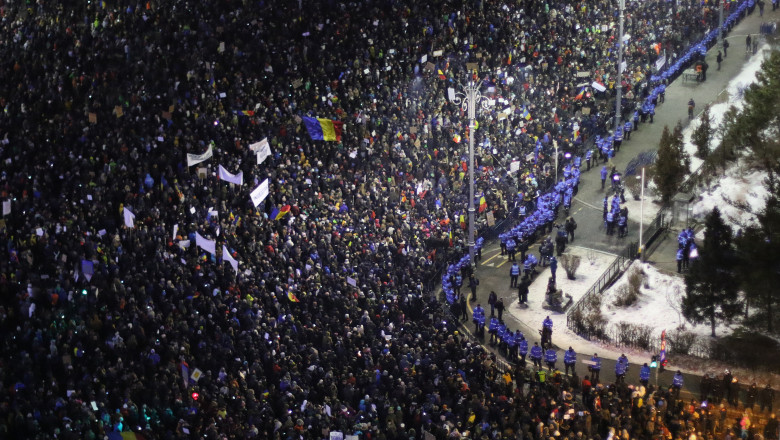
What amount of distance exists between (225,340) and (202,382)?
6.68 feet

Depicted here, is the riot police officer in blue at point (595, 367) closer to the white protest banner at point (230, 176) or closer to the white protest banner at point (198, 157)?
the white protest banner at point (230, 176)

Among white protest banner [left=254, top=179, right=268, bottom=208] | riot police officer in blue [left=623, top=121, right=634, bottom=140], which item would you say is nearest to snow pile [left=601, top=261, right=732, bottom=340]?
riot police officer in blue [left=623, top=121, right=634, bottom=140]

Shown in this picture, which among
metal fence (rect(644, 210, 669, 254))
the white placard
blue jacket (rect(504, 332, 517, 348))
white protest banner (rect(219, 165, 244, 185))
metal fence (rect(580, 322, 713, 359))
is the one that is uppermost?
white protest banner (rect(219, 165, 244, 185))

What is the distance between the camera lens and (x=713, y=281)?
4688 cm

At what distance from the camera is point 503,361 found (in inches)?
1836

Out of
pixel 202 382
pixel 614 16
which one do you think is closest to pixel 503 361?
pixel 202 382

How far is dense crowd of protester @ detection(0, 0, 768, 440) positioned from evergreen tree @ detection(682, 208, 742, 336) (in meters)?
6.12

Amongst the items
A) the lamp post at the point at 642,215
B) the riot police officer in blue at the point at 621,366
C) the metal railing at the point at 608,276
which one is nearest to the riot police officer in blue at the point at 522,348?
the riot police officer in blue at the point at 621,366

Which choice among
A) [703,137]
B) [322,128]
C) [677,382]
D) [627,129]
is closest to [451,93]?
[322,128]

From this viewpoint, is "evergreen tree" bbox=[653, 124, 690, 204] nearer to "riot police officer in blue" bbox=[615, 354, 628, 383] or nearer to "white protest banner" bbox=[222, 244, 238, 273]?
"riot police officer in blue" bbox=[615, 354, 628, 383]

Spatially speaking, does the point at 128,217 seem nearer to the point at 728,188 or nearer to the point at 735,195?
the point at 735,195

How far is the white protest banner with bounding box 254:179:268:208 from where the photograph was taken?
4684 centimetres

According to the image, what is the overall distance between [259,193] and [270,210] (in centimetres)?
107

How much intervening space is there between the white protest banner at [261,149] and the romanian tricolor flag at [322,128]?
331 centimetres
